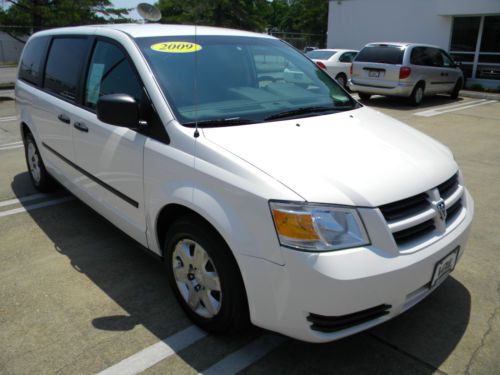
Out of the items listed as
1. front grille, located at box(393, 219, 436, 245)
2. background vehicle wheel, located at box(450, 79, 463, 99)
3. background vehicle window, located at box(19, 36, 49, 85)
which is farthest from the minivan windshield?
background vehicle wheel, located at box(450, 79, 463, 99)

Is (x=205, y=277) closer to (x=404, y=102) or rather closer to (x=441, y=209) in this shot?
(x=441, y=209)

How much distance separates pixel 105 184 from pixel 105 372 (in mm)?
1406

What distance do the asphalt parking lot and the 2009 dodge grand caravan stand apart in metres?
0.27

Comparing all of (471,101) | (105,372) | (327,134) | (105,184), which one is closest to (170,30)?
(105,184)

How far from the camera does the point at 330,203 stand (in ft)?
7.23

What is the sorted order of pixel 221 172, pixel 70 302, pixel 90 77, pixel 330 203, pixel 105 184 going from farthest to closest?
1. pixel 90 77
2. pixel 105 184
3. pixel 70 302
4. pixel 221 172
5. pixel 330 203

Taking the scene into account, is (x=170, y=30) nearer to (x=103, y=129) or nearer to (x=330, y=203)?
(x=103, y=129)

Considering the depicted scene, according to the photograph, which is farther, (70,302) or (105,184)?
(105,184)

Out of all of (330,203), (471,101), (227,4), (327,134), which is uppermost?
(227,4)

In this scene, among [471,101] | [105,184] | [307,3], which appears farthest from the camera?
[307,3]

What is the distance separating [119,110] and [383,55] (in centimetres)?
1122

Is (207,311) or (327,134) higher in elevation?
(327,134)

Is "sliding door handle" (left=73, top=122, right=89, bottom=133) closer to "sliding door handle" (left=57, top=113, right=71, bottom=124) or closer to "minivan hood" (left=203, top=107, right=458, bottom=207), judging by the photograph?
"sliding door handle" (left=57, top=113, right=71, bottom=124)

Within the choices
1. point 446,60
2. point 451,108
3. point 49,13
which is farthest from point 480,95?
point 49,13
